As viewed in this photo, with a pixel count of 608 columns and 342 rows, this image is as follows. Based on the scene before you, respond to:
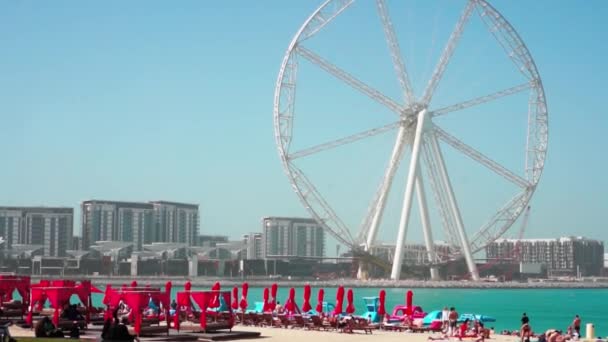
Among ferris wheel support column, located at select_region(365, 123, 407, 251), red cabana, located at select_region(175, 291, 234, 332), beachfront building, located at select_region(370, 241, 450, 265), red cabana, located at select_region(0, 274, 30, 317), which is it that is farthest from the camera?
beachfront building, located at select_region(370, 241, 450, 265)

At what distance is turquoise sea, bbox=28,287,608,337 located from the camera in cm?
7603

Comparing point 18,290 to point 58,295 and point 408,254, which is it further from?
point 408,254

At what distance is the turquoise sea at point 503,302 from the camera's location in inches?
2993

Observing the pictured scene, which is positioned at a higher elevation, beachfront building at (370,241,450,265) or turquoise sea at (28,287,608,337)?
beachfront building at (370,241,450,265)

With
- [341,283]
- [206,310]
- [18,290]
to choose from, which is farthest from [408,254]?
[206,310]

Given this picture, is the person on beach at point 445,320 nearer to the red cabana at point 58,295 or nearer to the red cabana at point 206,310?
the red cabana at point 206,310

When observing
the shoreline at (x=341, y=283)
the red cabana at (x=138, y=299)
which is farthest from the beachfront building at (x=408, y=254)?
the red cabana at (x=138, y=299)

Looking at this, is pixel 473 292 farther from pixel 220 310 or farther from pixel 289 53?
pixel 220 310

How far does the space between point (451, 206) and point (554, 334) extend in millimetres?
71151

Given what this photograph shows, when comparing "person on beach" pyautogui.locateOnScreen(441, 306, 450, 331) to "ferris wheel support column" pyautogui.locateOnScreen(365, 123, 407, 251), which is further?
"ferris wheel support column" pyautogui.locateOnScreen(365, 123, 407, 251)

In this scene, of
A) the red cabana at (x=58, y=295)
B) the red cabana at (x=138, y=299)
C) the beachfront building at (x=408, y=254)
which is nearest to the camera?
the red cabana at (x=138, y=299)

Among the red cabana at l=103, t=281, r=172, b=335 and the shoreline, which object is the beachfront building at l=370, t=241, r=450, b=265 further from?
the red cabana at l=103, t=281, r=172, b=335

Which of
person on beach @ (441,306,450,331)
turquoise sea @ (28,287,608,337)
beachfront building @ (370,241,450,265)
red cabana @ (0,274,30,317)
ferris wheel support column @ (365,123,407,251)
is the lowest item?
turquoise sea @ (28,287,608,337)

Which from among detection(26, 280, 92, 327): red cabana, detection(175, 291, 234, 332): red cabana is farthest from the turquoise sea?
detection(26, 280, 92, 327): red cabana
